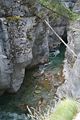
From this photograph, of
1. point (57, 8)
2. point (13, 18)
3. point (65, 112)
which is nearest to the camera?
point (65, 112)

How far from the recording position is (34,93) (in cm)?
1642

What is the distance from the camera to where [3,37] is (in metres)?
15.5

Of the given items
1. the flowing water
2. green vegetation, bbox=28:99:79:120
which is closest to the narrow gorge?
the flowing water

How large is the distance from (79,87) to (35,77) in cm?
844

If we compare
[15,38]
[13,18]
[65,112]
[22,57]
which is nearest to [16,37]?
[15,38]

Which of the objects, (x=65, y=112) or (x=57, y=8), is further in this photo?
(x=57, y=8)

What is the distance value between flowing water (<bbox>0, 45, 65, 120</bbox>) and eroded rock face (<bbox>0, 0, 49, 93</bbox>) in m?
0.62

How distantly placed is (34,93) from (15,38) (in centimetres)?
283

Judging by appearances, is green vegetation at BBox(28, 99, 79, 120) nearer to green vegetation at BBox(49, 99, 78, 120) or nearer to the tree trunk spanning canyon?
green vegetation at BBox(49, 99, 78, 120)

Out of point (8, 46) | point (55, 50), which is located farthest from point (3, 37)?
point (55, 50)

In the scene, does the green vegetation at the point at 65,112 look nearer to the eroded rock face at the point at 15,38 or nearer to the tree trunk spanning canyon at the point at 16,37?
the tree trunk spanning canyon at the point at 16,37

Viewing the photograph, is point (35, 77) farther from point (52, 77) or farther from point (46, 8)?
point (46, 8)

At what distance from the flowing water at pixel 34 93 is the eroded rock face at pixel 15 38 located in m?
0.62

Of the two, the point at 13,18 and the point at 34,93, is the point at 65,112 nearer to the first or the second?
the point at 13,18
